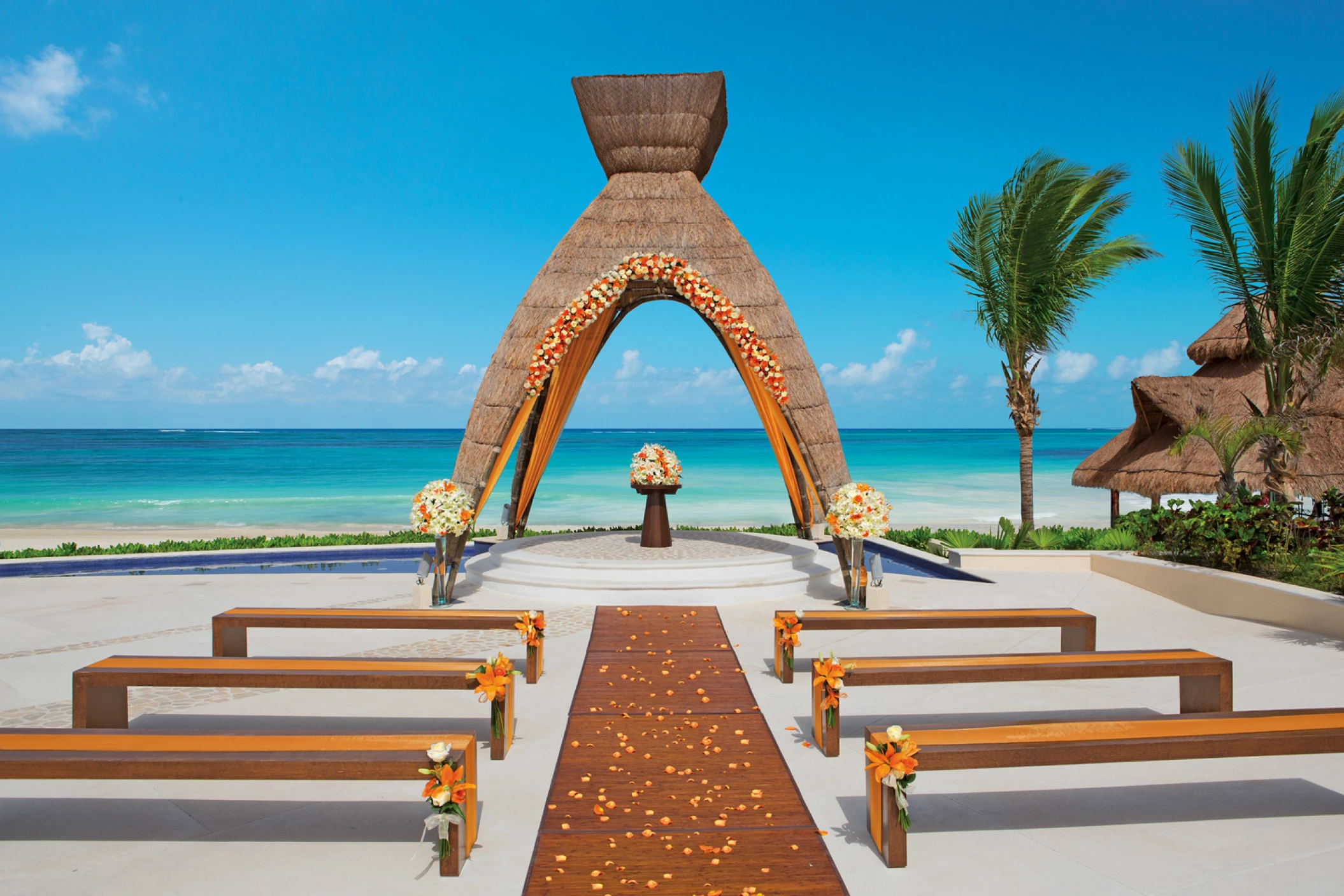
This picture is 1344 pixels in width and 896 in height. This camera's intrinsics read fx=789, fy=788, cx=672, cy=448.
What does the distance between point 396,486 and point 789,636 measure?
31.3m

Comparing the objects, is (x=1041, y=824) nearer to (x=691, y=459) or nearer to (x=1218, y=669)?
(x=1218, y=669)

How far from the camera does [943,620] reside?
17.3ft

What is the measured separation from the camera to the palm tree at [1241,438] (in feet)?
25.3

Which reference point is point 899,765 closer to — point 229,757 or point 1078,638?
point 229,757

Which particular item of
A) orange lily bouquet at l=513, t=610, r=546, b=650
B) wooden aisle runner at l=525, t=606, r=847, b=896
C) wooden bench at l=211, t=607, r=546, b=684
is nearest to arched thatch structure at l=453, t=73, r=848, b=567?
wooden bench at l=211, t=607, r=546, b=684

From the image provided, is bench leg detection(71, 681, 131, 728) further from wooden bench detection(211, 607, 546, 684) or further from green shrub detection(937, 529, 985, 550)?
green shrub detection(937, 529, 985, 550)

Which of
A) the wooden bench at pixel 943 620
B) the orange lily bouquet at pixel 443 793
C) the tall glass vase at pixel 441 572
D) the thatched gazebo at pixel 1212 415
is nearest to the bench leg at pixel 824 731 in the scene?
the wooden bench at pixel 943 620

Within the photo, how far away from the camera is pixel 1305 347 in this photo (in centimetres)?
778

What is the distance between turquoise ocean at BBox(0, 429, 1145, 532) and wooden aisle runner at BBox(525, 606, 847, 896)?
50.9 ft

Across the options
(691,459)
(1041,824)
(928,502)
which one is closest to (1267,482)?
(1041,824)

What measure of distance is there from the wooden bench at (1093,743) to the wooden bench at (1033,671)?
73 centimetres

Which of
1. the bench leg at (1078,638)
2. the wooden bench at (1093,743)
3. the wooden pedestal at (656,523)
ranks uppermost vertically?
the wooden pedestal at (656,523)

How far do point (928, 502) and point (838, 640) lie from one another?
21.5 meters

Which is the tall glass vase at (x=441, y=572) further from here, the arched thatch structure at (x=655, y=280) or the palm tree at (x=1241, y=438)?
the palm tree at (x=1241, y=438)
